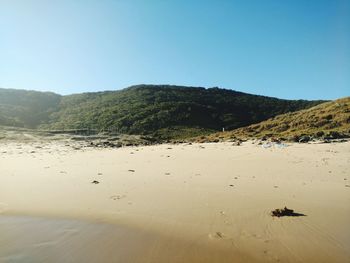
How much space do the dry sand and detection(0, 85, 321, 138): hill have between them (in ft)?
119

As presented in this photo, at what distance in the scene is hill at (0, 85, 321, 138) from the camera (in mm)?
50969

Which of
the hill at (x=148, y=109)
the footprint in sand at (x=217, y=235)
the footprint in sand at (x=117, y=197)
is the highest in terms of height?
the hill at (x=148, y=109)

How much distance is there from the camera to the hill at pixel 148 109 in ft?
167

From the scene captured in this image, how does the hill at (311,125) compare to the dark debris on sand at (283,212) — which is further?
the hill at (311,125)

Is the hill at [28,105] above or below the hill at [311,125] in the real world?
above

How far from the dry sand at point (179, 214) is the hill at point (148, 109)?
119ft

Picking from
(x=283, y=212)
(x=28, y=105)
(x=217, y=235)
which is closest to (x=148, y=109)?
(x=28, y=105)

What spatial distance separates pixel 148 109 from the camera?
59.7 meters

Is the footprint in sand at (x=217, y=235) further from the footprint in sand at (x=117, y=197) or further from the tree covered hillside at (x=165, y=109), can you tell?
the tree covered hillside at (x=165, y=109)

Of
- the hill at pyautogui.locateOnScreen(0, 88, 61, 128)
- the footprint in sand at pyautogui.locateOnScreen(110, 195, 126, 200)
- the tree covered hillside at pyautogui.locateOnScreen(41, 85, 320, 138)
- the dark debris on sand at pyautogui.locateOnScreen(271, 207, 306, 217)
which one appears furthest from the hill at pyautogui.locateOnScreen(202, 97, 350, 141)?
the hill at pyautogui.locateOnScreen(0, 88, 61, 128)

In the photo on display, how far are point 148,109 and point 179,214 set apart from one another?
55.4 metres

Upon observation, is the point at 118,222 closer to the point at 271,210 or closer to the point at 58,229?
the point at 58,229

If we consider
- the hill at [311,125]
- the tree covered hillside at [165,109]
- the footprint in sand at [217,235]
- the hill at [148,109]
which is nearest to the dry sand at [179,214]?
the footprint in sand at [217,235]

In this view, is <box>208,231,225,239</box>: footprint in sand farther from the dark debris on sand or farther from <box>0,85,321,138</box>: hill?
<box>0,85,321,138</box>: hill
